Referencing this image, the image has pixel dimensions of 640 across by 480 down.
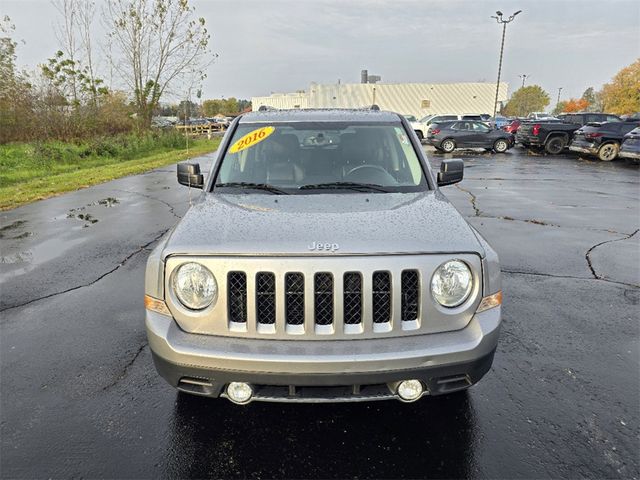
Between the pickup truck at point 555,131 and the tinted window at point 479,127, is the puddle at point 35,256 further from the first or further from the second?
the pickup truck at point 555,131

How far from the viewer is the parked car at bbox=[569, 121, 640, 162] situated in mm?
18375

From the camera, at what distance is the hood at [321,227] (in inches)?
87.1

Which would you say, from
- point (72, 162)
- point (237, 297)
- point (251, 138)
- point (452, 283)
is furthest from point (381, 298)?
point (72, 162)

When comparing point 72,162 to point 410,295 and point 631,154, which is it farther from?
point 631,154

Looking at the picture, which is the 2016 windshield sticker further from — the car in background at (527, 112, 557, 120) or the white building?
the white building

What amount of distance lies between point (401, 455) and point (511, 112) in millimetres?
123745

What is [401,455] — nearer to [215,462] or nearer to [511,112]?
[215,462]

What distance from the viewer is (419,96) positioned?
55.6 metres

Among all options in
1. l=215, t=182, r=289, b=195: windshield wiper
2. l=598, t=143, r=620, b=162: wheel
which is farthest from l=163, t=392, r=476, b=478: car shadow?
l=598, t=143, r=620, b=162: wheel

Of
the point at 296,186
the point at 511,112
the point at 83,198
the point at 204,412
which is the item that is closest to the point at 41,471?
the point at 204,412

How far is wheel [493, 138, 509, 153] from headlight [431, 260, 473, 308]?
23053 mm

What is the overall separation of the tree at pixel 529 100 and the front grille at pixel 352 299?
11659 cm

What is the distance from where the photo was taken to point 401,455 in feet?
7.82

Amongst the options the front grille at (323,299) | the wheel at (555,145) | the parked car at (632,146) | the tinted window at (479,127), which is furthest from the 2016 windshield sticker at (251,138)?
the wheel at (555,145)
